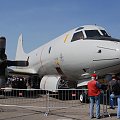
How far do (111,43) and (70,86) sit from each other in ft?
20.3

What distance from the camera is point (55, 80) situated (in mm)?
17125

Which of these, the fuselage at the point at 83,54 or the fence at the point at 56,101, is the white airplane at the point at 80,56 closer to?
the fuselage at the point at 83,54

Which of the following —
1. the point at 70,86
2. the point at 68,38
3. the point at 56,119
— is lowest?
the point at 56,119

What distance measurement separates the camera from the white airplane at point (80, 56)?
43.2 ft

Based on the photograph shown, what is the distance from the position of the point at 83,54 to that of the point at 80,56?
0.87 feet

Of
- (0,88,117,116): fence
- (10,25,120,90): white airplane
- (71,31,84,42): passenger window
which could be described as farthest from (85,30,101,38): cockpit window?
(0,88,117,116): fence

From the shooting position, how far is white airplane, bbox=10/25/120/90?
43.2 ft

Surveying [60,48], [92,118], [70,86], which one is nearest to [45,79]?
[70,86]

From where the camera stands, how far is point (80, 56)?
14.5 m

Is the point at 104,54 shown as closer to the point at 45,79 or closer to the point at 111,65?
the point at 111,65

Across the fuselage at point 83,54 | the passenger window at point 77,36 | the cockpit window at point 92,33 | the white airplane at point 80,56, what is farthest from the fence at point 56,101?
the cockpit window at point 92,33

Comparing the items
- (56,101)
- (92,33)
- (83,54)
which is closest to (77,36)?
(92,33)

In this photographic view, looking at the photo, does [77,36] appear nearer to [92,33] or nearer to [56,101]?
[92,33]

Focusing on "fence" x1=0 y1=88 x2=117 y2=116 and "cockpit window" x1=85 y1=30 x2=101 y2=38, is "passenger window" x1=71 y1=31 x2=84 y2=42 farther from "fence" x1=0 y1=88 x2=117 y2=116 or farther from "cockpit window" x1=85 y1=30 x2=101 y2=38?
"fence" x1=0 y1=88 x2=117 y2=116
